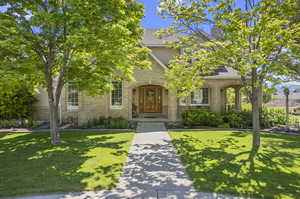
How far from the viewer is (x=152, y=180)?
4.40 meters

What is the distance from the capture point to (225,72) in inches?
568

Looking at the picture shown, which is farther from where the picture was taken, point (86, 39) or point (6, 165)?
point (86, 39)

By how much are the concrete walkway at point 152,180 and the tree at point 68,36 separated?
390 cm

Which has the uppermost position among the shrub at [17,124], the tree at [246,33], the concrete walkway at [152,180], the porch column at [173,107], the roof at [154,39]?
the roof at [154,39]

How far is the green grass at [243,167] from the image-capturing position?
3959 mm

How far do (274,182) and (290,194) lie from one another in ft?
1.67

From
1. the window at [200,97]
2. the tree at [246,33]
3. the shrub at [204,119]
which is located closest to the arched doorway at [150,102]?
the window at [200,97]

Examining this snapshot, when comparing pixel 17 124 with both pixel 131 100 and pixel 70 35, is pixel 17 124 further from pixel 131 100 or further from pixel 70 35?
pixel 70 35

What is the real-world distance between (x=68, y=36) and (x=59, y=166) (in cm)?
427

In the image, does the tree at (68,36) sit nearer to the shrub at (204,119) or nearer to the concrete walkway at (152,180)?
the concrete walkway at (152,180)

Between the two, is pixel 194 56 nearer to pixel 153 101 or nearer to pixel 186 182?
pixel 186 182

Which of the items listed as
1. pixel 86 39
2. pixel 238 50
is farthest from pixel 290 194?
pixel 86 39

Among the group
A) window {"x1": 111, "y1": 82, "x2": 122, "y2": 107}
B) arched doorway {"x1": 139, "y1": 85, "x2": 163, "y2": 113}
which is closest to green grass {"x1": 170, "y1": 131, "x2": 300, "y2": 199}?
window {"x1": 111, "y1": 82, "x2": 122, "y2": 107}

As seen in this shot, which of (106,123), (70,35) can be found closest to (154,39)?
(106,123)
